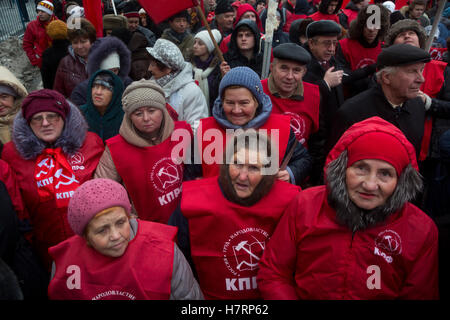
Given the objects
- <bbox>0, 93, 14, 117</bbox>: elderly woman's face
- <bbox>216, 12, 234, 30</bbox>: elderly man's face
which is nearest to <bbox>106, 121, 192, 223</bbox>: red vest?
<bbox>0, 93, 14, 117</bbox>: elderly woman's face

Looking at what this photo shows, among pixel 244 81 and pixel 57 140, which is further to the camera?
pixel 57 140

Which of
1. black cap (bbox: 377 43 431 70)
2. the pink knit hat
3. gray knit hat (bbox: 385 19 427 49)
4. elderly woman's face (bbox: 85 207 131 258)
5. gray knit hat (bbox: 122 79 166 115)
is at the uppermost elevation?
gray knit hat (bbox: 385 19 427 49)

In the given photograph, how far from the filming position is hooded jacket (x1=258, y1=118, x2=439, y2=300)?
171cm

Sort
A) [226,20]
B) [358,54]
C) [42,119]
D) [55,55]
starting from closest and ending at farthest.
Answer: [42,119] < [358,54] < [55,55] < [226,20]

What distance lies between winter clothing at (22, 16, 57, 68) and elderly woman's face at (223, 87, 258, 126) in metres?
5.63

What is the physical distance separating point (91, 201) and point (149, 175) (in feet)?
2.88

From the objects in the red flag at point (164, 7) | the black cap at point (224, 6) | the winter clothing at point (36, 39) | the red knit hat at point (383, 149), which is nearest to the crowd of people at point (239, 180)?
the red knit hat at point (383, 149)

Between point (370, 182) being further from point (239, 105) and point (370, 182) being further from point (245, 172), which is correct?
point (239, 105)

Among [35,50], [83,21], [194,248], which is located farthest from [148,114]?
[35,50]

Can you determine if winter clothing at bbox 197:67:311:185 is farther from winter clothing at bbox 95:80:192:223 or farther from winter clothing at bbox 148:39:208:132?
winter clothing at bbox 148:39:208:132

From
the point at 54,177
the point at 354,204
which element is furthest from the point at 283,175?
the point at 54,177

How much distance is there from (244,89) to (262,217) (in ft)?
3.17

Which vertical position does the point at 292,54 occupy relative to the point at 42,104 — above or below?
above

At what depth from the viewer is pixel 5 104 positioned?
300cm
